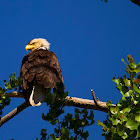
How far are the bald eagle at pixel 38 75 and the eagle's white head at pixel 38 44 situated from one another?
1775 millimetres

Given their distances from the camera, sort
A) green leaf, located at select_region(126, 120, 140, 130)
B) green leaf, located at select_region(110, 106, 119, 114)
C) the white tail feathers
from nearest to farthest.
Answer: green leaf, located at select_region(126, 120, 140, 130)
green leaf, located at select_region(110, 106, 119, 114)
the white tail feathers

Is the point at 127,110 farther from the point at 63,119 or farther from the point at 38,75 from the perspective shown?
the point at 38,75

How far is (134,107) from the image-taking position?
203 centimetres

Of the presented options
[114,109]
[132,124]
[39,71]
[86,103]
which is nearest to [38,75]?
[39,71]

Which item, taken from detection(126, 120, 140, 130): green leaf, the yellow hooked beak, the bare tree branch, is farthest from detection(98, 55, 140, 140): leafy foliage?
the yellow hooked beak

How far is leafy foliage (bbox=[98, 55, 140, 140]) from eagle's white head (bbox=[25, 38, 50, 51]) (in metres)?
5.89

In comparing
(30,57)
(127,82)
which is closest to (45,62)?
(30,57)

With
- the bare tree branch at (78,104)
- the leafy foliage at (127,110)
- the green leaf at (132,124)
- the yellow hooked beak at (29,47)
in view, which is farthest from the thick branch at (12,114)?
the green leaf at (132,124)

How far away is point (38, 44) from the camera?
8.07m

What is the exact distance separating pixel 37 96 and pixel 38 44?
10.4 ft

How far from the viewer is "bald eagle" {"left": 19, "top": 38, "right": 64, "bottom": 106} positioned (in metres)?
5.15

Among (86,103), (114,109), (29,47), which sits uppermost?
(29,47)

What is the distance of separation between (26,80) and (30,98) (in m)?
0.40

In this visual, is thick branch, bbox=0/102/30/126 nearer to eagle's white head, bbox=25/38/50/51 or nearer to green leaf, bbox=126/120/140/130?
eagle's white head, bbox=25/38/50/51
